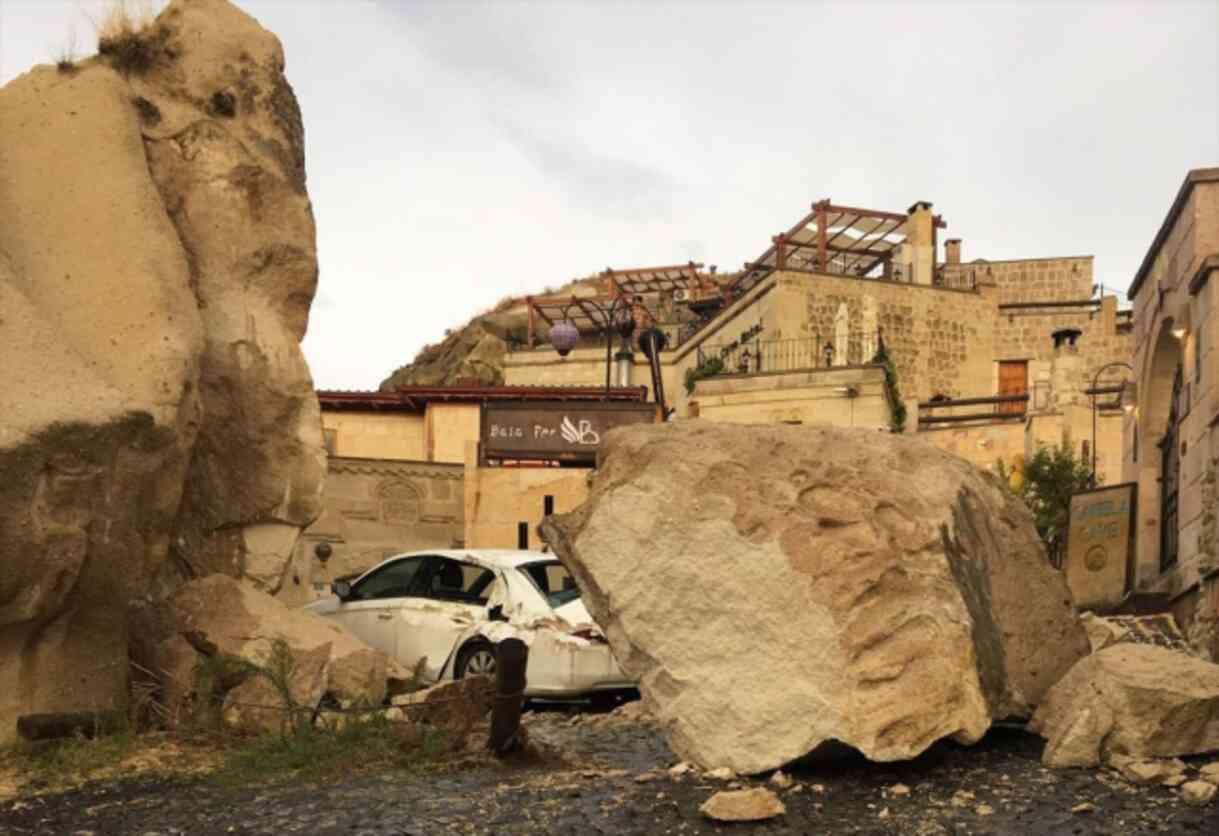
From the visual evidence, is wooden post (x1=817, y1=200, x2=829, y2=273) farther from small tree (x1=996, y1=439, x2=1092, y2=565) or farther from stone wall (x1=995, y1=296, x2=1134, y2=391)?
small tree (x1=996, y1=439, x2=1092, y2=565)

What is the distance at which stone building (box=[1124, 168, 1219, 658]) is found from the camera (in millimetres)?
15367

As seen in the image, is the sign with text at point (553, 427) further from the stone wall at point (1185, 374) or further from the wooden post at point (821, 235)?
the wooden post at point (821, 235)

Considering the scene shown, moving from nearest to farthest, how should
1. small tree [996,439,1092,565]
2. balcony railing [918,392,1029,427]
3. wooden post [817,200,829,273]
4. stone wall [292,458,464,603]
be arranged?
stone wall [292,458,464,603] → small tree [996,439,1092,565] → balcony railing [918,392,1029,427] → wooden post [817,200,829,273]

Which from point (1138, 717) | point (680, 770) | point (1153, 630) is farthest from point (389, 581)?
point (1153, 630)

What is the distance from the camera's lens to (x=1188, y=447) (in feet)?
55.5

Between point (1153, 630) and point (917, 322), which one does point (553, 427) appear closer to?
point (1153, 630)

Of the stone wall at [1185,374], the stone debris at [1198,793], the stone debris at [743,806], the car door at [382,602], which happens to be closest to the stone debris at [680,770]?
the stone debris at [743,806]

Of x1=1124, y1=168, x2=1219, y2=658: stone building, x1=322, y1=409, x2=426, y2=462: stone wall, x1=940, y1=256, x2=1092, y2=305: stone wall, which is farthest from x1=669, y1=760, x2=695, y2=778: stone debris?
x1=940, y1=256, x2=1092, y2=305: stone wall

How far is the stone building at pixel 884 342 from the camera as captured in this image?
3331cm

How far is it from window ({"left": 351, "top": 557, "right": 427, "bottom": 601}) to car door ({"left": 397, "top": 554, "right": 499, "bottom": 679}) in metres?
0.17

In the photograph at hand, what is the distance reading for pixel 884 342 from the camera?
42.9 m

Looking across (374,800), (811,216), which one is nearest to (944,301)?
(811,216)

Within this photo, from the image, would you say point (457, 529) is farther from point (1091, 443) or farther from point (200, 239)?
point (200, 239)

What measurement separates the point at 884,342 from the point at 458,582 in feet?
106
